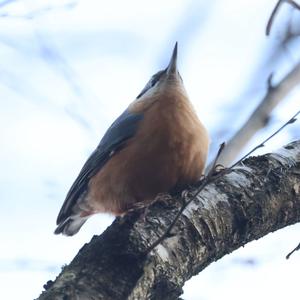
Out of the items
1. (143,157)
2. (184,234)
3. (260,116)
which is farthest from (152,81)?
(184,234)

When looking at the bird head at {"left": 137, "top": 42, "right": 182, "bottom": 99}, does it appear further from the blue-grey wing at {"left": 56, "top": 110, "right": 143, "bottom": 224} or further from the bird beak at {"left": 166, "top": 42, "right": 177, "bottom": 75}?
the blue-grey wing at {"left": 56, "top": 110, "right": 143, "bottom": 224}

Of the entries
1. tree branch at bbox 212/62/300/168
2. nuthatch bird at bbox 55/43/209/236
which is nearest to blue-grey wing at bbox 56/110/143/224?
nuthatch bird at bbox 55/43/209/236

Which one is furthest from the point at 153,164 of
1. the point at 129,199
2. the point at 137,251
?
the point at 137,251

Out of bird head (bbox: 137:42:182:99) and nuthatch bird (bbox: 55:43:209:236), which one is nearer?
nuthatch bird (bbox: 55:43:209:236)

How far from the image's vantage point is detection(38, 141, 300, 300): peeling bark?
1869mm

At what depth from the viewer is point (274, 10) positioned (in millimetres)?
2332

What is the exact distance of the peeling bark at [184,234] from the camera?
6.13 ft

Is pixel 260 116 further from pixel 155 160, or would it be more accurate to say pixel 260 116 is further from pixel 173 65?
pixel 173 65

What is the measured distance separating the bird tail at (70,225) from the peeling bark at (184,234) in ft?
5.37

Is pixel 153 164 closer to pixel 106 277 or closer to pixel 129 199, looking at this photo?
pixel 129 199

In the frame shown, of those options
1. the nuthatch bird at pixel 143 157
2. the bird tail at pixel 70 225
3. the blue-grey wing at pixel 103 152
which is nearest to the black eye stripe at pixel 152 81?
the nuthatch bird at pixel 143 157

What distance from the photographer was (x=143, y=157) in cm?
334

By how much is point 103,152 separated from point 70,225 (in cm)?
62

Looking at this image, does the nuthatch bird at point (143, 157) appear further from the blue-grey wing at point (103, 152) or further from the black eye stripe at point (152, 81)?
the black eye stripe at point (152, 81)
